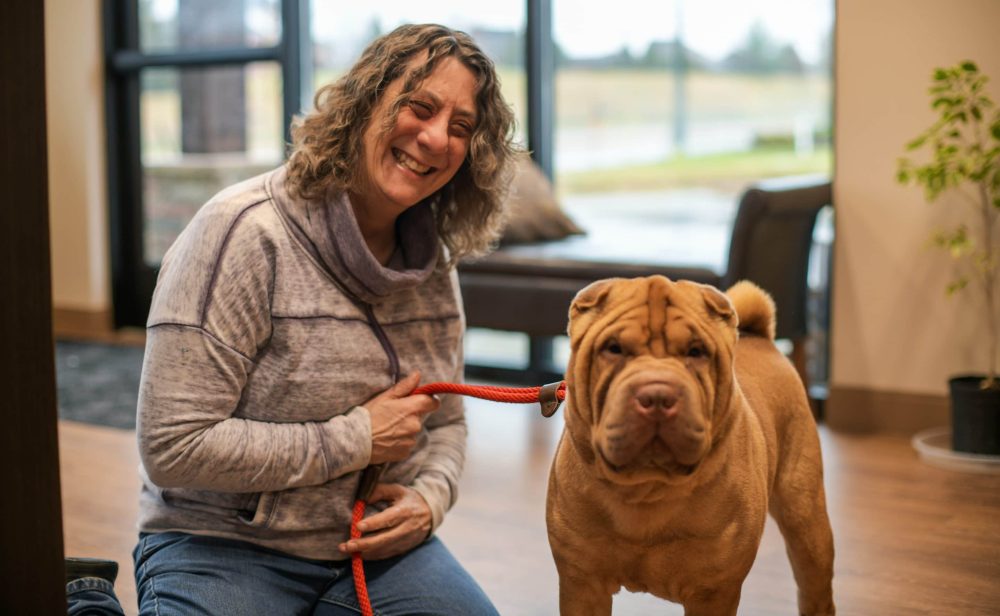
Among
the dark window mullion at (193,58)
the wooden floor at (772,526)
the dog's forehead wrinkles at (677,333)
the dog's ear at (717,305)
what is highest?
the dark window mullion at (193,58)

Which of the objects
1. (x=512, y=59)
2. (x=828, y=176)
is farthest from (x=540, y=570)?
(x=512, y=59)

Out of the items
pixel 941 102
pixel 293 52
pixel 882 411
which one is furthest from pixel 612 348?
pixel 293 52

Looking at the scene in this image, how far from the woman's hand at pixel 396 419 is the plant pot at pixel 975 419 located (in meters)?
2.18

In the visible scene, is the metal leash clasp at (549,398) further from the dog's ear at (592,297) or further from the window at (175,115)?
the window at (175,115)

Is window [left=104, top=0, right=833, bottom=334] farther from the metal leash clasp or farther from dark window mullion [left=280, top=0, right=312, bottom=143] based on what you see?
the metal leash clasp

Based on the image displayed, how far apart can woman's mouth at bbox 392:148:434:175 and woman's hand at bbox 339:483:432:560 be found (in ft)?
1.68

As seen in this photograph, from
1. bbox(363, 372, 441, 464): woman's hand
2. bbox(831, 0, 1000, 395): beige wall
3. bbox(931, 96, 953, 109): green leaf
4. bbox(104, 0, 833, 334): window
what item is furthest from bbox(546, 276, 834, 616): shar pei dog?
bbox(104, 0, 833, 334): window

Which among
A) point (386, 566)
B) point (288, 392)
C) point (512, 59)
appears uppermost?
point (512, 59)

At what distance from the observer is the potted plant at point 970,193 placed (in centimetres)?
336

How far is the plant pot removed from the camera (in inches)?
133

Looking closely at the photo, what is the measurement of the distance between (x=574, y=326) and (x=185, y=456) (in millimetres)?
655

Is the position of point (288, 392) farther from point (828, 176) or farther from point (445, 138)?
point (828, 176)

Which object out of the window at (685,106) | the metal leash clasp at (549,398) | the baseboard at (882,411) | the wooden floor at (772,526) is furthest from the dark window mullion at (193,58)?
the metal leash clasp at (549,398)

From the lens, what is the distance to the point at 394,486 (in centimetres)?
187
